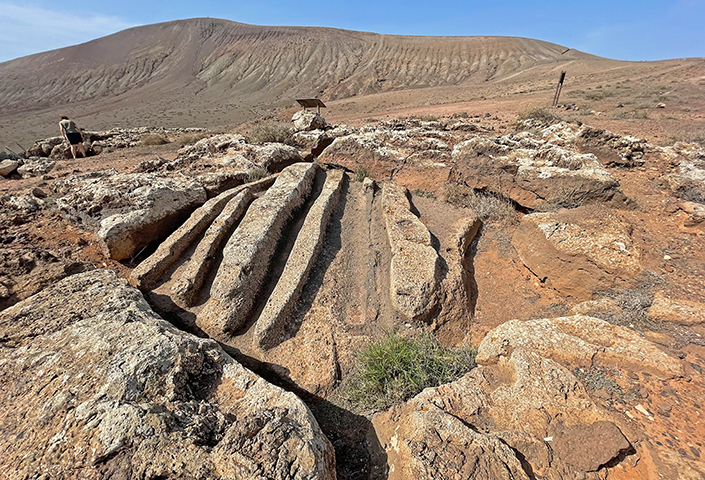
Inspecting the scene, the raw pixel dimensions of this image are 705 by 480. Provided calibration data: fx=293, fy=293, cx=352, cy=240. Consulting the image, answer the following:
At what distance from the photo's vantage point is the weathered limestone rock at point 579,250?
4000mm

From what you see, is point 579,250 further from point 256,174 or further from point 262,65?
point 262,65

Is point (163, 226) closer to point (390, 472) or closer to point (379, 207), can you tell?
point (379, 207)

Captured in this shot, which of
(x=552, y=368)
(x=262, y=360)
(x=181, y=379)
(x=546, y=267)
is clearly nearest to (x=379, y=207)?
(x=546, y=267)

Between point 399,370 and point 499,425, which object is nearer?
point 499,425

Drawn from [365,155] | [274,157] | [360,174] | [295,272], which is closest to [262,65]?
[274,157]

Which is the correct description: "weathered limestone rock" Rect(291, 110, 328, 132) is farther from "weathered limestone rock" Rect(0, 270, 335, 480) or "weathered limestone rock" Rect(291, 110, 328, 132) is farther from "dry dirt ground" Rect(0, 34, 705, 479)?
"weathered limestone rock" Rect(0, 270, 335, 480)

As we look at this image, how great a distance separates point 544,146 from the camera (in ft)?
21.8

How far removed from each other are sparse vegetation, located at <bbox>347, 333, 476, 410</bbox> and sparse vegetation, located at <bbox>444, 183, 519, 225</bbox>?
3.50 meters

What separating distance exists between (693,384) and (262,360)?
3965mm

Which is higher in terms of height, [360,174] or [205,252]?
[360,174]

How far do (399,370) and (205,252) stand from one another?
10.6 feet

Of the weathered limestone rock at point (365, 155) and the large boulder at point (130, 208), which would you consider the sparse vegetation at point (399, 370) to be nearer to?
the large boulder at point (130, 208)

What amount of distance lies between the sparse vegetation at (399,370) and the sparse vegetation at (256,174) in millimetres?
4711

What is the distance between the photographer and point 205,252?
440 centimetres
